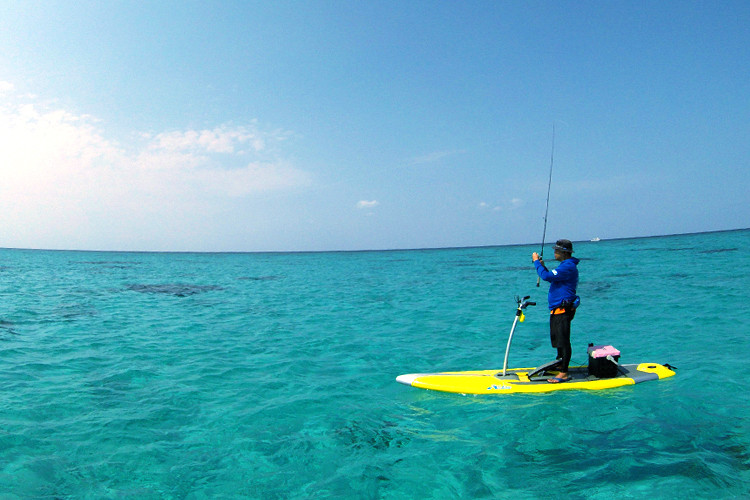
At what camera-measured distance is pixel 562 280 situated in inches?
331

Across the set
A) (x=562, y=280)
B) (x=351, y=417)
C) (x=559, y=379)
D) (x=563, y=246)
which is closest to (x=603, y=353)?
(x=559, y=379)

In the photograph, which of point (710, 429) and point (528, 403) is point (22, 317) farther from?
point (710, 429)

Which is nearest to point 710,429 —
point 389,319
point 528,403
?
point 528,403

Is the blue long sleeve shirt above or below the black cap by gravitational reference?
below

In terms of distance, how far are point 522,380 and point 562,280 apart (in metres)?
2.36

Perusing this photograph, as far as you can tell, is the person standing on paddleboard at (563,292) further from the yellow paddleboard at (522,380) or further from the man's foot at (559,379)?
the yellow paddleboard at (522,380)

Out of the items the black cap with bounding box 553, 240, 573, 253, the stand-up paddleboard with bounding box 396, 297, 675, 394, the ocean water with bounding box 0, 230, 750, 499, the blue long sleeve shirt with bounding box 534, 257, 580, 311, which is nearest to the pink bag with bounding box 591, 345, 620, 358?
the stand-up paddleboard with bounding box 396, 297, 675, 394

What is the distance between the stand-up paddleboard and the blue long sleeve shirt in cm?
59

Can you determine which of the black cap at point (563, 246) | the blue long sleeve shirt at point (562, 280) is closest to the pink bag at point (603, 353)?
the blue long sleeve shirt at point (562, 280)

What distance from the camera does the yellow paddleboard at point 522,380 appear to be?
8789 millimetres

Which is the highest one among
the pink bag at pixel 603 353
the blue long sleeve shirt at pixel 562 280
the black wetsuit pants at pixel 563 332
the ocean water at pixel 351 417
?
the blue long sleeve shirt at pixel 562 280

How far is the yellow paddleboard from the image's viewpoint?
879cm

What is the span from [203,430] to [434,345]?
814cm

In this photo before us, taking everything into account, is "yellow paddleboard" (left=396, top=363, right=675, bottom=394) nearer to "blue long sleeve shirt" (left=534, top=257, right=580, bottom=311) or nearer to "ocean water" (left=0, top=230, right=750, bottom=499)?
"ocean water" (left=0, top=230, right=750, bottom=499)
